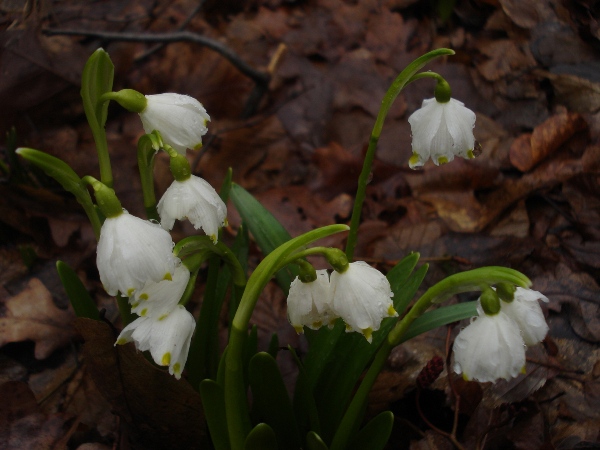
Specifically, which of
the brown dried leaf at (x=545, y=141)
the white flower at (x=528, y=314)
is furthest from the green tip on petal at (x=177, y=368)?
the brown dried leaf at (x=545, y=141)

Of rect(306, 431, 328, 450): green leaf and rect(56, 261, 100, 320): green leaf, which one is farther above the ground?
rect(56, 261, 100, 320): green leaf

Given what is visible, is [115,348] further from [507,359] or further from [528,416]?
[528,416]

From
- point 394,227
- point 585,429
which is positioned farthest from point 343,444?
point 394,227

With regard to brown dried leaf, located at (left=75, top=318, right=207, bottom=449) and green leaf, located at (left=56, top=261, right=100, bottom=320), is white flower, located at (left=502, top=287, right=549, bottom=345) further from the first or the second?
green leaf, located at (left=56, top=261, right=100, bottom=320)

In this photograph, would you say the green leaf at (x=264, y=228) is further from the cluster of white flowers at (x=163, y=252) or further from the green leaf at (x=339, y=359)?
the cluster of white flowers at (x=163, y=252)

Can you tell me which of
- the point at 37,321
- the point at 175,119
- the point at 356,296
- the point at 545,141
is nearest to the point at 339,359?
the point at 356,296

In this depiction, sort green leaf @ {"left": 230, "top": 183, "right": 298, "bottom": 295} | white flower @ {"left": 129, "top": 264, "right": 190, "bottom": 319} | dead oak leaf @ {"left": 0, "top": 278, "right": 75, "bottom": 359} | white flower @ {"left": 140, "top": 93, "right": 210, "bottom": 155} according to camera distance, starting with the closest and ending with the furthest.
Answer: white flower @ {"left": 129, "top": 264, "right": 190, "bottom": 319}
white flower @ {"left": 140, "top": 93, "right": 210, "bottom": 155}
green leaf @ {"left": 230, "top": 183, "right": 298, "bottom": 295}
dead oak leaf @ {"left": 0, "top": 278, "right": 75, "bottom": 359}

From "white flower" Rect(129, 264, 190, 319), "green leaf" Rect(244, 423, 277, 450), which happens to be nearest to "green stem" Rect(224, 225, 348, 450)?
"green leaf" Rect(244, 423, 277, 450)

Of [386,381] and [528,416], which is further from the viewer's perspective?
[386,381]
